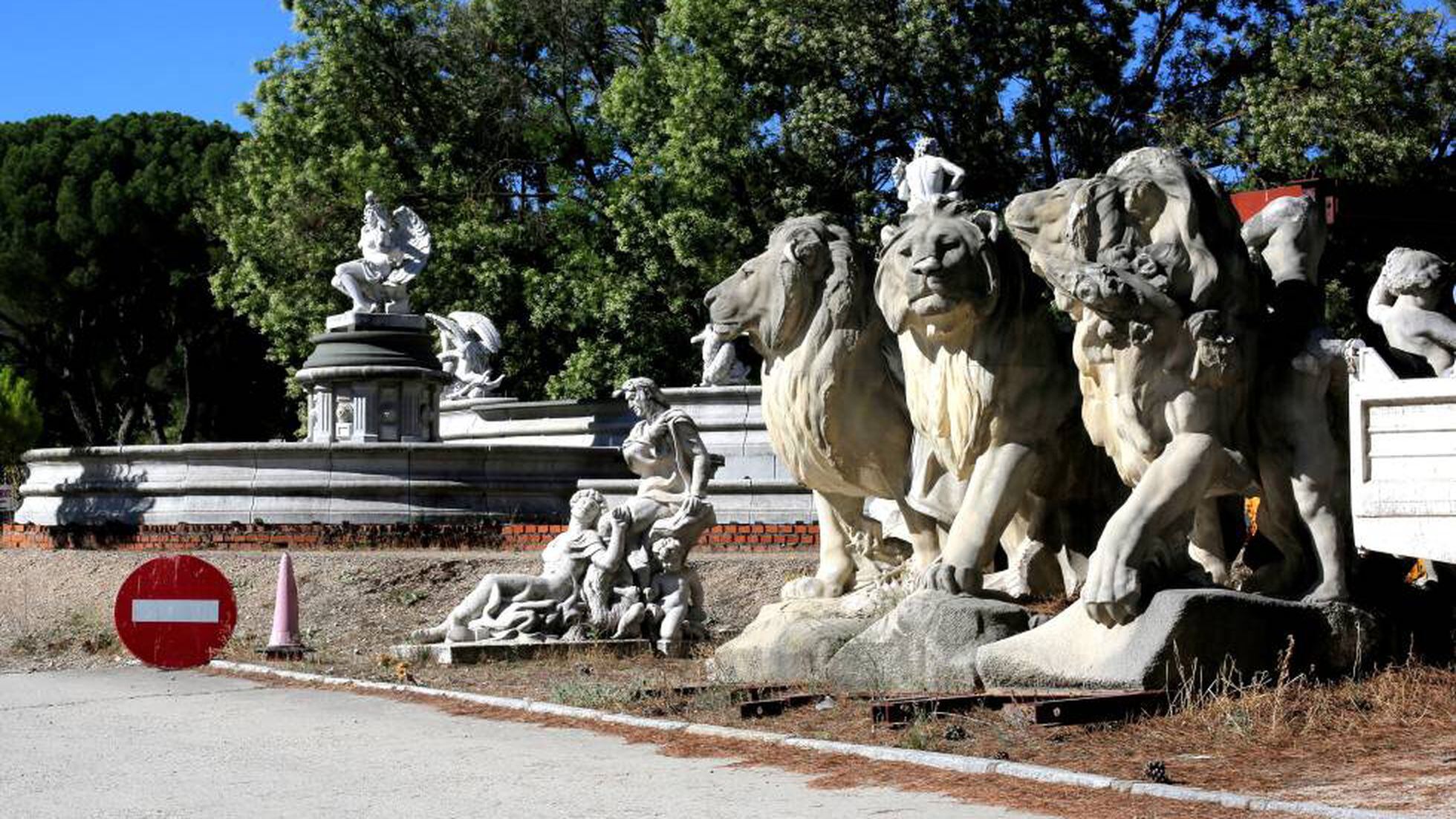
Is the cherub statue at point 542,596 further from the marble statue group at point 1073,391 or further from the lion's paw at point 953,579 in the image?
the lion's paw at point 953,579

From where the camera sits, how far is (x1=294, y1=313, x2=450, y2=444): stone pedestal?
27141 millimetres

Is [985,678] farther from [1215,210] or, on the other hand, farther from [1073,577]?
[1215,210]

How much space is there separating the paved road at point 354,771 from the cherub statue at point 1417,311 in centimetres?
435

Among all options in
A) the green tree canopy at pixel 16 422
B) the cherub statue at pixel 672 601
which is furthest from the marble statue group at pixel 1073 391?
the green tree canopy at pixel 16 422

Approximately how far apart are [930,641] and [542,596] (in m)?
4.71

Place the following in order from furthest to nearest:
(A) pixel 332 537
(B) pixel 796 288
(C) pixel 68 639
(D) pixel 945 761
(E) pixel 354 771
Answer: (A) pixel 332 537 < (C) pixel 68 639 < (B) pixel 796 288 < (E) pixel 354 771 < (D) pixel 945 761

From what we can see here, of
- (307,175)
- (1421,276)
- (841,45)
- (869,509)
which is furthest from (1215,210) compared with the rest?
(307,175)

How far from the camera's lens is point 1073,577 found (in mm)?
10453

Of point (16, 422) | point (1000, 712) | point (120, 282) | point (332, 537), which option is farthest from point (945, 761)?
point (120, 282)

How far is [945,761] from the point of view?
7.45m

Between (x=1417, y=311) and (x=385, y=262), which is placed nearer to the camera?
(x=1417, y=311)

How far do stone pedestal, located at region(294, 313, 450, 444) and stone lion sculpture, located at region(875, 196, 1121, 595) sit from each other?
17.7 metres

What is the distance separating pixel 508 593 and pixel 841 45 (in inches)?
743

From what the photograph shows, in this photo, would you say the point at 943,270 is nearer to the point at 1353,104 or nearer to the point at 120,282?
the point at 1353,104
